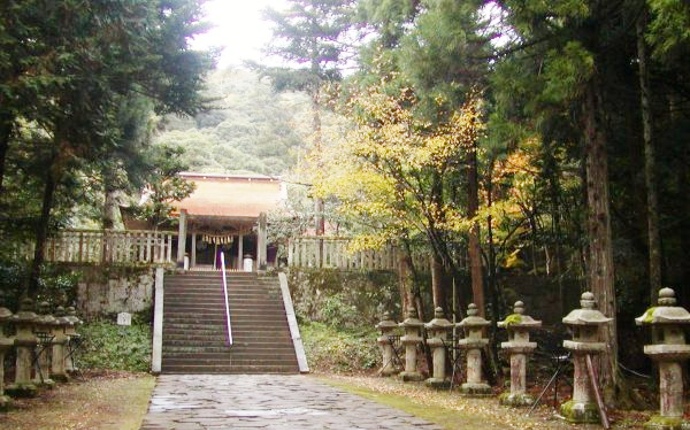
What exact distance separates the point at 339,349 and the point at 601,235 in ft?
31.9

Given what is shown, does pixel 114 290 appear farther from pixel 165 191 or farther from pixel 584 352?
pixel 584 352

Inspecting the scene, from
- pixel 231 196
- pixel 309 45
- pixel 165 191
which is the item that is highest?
pixel 309 45

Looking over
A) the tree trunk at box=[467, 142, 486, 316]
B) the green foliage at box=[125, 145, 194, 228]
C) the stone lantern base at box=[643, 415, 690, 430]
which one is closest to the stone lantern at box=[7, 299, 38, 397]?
the tree trunk at box=[467, 142, 486, 316]

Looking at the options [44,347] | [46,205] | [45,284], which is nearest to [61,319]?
[44,347]

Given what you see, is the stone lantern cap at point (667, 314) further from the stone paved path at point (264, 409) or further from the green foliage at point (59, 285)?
the green foliage at point (59, 285)

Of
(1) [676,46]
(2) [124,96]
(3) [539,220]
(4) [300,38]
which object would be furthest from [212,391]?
(4) [300,38]

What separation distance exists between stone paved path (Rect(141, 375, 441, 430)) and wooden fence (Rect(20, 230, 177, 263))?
25.8ft

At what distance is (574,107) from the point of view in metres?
9.06

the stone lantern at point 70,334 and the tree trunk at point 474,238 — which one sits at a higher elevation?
the tree trunk at point 474,238

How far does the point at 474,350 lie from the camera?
32.9ft

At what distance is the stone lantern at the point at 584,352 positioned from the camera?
7086 millimetres

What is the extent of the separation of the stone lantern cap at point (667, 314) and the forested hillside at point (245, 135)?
26998 mm

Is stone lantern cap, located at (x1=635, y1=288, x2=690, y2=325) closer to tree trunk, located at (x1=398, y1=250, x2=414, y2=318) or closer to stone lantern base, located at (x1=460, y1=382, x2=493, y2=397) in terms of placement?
stone lantern base, located at (x1=460, y1=382, x2=493, y2=397)

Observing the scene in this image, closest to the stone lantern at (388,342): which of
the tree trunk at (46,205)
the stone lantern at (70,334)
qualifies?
the stone lantern at (70,334)
